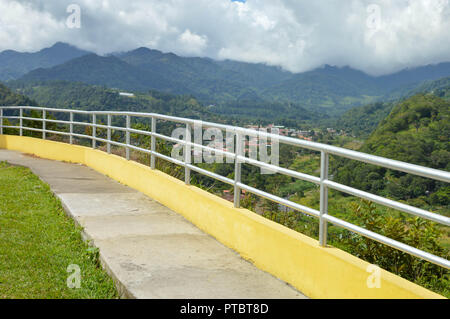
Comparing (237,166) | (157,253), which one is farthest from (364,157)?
(157,253)

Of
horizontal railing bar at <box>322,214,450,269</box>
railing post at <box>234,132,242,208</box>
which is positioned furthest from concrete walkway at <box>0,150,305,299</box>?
horizontal railing bar at <box>322,214,450,269</box>

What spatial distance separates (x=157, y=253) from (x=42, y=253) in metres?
1.24

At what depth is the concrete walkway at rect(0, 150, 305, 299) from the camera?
389 cm

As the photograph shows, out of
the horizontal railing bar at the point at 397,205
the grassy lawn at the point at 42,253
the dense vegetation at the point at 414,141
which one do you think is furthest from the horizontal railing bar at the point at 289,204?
the dense vegetation at the point at 414,141

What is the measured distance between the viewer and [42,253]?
4941mm

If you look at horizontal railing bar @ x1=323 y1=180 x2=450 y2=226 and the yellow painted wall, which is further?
the yellow painted wall

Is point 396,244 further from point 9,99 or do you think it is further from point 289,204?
point 9,99

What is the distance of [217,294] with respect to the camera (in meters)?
3.78

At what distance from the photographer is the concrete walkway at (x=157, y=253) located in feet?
12.8

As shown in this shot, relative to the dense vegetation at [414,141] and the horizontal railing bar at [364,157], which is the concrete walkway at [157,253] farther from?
the dense vegetation at [414,141]

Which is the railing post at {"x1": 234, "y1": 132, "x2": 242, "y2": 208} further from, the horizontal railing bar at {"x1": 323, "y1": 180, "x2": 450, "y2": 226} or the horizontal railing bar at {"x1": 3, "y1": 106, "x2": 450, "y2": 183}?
the horizontal railing bar at {"x1": 323, "y1": 180, "x2": 450, "y2": 226}

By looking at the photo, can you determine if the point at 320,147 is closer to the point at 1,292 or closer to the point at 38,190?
the point at 1,292

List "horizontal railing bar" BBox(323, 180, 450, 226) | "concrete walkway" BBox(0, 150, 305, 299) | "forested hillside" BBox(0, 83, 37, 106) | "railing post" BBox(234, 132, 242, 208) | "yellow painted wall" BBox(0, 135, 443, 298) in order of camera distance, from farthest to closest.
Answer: "forested hillside" BBox(0, 83, 37, 106)
"railing post" BBox(234, 132, 242, 208)
"concrete walkway" BBox(0, 150, 305, 299)
"yellow painted wall" BBox(0, 135, 443, 298)
"horizontal railing bar" BBox(323, 180, 450, 226)

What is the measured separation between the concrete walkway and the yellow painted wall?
4.7 inches
